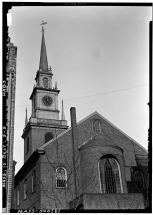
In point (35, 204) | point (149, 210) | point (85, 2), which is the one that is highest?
point (85, 2)

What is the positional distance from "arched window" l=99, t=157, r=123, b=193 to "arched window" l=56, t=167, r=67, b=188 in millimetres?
2681

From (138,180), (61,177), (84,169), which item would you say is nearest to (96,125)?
(84,169)

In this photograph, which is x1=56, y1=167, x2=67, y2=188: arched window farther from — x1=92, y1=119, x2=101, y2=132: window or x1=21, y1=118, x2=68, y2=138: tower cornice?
x1=21, y1=118, x2=68, y2=138: tower cornice

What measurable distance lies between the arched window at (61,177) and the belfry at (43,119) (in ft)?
44.2

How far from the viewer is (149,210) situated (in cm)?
1145

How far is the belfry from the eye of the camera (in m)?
37.2

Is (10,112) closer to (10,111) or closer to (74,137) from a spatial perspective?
(10,111)

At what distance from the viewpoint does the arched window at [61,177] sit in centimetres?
2289

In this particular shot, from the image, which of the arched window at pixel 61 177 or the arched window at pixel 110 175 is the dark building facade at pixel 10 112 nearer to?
the arched window at pixel 61 177

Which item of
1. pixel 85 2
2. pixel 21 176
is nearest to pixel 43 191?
pixel 21 176

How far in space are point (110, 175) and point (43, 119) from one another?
16.6m

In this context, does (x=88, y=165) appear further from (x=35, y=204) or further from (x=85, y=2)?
(x=85, y=2)

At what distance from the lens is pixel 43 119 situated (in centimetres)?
3781

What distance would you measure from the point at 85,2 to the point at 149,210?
7.74m
